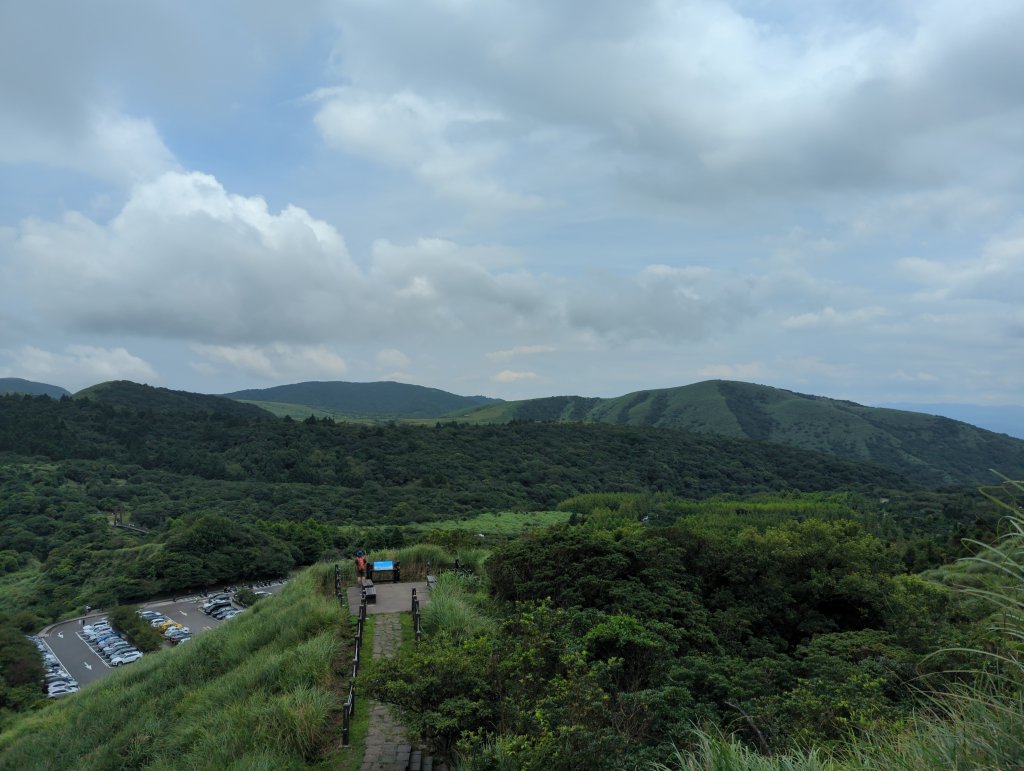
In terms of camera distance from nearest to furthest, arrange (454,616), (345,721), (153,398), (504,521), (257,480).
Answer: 1. (345,721)
2. (454,616)
3. (504,521)
4. (257,480)
5. (153,398)

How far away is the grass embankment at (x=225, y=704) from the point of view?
8.35 metres

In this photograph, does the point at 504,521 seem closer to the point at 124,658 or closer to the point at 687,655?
the point at 124,658

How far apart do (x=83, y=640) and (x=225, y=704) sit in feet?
148

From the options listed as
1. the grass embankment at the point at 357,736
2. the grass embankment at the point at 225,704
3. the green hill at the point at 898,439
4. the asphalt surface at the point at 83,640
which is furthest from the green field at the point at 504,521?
the green hill at the point at 898,439

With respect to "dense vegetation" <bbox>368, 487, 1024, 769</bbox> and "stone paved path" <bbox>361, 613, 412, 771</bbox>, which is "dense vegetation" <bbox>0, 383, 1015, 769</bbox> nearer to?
"dense vegetation" <bbox>368, 487, 1024, 769</bbox>

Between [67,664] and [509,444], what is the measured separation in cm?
9837

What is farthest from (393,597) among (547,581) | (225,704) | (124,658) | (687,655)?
(124,658)

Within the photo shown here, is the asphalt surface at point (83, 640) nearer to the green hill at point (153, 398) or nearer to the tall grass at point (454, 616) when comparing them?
the tall grass at point (454, 616)

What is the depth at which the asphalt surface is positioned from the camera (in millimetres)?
37719

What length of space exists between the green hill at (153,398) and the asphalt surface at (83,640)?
111016 mm

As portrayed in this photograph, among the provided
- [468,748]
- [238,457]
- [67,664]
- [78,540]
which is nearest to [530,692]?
[468,748]

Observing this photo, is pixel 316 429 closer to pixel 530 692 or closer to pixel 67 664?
pixel 67 664

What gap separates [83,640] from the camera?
43906mm

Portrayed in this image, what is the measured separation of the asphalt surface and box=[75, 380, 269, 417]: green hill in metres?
111
